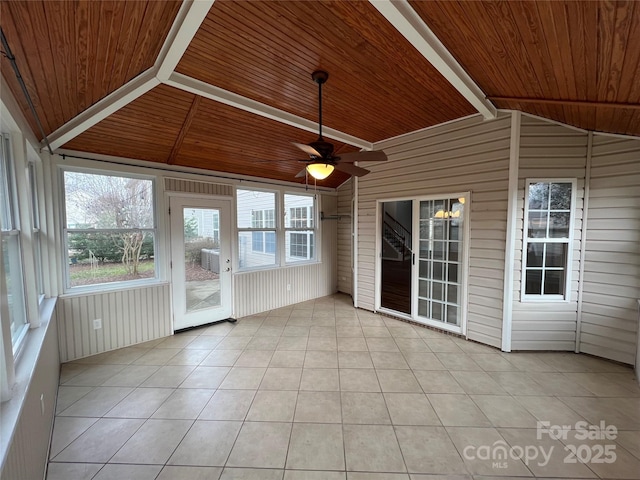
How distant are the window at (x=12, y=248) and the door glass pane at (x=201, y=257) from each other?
2030 millimetres

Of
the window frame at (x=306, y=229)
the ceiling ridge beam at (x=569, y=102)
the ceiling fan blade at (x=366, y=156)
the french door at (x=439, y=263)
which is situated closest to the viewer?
the ceiling ridge beam at (x=569, y=102)

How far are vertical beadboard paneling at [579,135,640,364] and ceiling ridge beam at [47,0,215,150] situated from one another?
4.35 m

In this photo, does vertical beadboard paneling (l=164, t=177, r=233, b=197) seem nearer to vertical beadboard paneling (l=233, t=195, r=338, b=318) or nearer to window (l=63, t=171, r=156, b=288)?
window (l=63, t=171, r=156, b=288)

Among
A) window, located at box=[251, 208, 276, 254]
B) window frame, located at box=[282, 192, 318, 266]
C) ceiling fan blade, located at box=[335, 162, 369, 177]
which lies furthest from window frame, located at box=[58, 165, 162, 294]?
ceiling fan blade, located at box=[335, 162, 369, 177]

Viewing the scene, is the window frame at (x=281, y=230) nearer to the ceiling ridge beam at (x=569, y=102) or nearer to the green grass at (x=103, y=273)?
the green grass at (x=103, y=273)

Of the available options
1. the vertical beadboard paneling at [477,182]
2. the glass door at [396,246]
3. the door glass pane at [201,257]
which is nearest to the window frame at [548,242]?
the vertical beadboard paneling at [477,182]

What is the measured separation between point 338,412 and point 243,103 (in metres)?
3.28

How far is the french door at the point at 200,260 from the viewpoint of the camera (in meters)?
3.98

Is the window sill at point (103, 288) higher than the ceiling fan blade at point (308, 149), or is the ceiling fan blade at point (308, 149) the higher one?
the ceiling fan blade at point (308, 149)

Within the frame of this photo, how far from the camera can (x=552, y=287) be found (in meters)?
3.35

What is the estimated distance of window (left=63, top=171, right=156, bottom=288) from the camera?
3.20m

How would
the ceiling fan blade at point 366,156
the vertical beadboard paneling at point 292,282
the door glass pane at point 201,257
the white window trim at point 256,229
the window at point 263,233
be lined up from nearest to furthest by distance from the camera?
the ceiling fan blade at point 366,156, the door glass pane at point 201,257, the white window trim at point 256,229, the vertical beadboard paneling at point 292,282, the window at point 263,233

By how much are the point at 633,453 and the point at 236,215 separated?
5.02 metres

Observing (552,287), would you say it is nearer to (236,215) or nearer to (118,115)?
(236,215)
